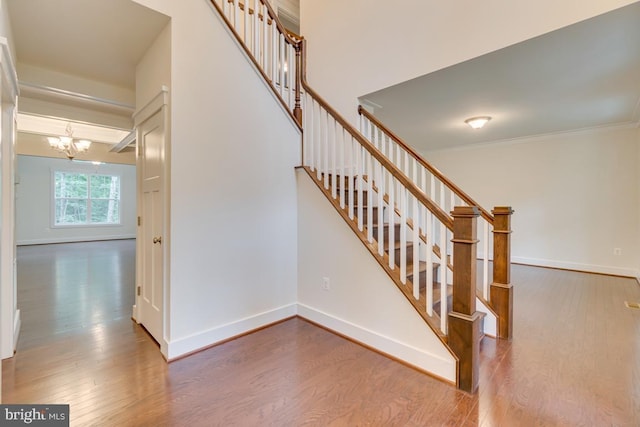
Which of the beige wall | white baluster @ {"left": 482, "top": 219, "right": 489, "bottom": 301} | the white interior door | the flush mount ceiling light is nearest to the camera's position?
the white interior door

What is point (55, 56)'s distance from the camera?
2674 mm

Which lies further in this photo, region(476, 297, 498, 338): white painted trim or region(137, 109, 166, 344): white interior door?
region(476, 297, 498, 338): white painted trim

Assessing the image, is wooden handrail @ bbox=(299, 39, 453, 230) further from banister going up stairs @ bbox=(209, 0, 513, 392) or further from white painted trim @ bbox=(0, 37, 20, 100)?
white painted trim @ bbox=(0, 37, 20, 100)

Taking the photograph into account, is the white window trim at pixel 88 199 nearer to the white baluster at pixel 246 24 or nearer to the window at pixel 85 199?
the window at pixel 85 199

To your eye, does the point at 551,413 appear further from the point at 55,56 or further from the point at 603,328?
the point at 55,56

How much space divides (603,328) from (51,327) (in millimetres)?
5306

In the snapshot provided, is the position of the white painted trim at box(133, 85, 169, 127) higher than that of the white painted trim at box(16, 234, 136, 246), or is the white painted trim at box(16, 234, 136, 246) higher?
the white painted trim at box(133, 85, 169, 127)

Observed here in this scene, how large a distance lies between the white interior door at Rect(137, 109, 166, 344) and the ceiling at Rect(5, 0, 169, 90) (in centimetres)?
66

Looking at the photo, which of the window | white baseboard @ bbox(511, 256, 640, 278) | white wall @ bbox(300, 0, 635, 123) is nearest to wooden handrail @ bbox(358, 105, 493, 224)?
white wall @ bbox(300, 0, 635, 123)

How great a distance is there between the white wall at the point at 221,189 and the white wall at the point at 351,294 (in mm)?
211

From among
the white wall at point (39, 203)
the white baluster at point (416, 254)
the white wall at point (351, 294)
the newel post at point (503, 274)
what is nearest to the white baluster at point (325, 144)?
the white wall at point (351, 294)

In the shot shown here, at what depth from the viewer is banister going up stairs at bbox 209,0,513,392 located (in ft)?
6.03

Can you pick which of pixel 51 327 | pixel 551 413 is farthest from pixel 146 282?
pixel 551 413

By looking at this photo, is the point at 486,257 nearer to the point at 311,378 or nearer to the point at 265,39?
the point at 311,378
